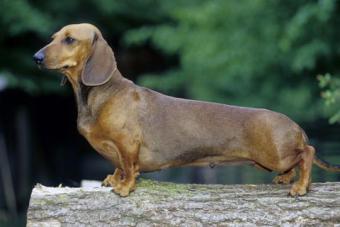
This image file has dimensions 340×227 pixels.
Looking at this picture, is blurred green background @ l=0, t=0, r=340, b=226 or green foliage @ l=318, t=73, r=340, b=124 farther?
blurred green background @ l=0, t=0, r=340, b=226

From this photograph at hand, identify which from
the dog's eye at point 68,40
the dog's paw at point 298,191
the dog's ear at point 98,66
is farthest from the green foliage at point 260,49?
the dog's eye at point 68,40

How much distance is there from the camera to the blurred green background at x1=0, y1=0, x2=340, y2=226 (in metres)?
11.4

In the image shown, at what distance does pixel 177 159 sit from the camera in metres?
6.15

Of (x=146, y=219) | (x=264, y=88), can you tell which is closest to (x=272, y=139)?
(x=146, y=219)

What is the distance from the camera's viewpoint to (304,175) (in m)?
6.06

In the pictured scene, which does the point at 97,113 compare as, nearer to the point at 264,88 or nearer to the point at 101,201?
the point at 101,201

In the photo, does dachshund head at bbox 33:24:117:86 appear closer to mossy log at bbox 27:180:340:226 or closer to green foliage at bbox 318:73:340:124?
mossy log at bbox 27:180:340:226

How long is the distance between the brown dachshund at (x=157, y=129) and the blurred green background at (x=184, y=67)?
7.10 ft

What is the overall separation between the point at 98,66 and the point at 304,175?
155 centimetres

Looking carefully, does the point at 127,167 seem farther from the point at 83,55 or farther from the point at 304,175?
the point at 304,175

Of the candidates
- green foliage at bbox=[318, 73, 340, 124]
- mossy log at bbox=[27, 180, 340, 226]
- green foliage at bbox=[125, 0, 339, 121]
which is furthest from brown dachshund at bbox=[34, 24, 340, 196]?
green foliage at bbox=[125, 0, 339, 121]

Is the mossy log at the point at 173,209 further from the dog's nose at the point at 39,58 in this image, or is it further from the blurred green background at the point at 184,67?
the blurred green background at the point at 184,67

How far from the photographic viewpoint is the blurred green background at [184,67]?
37.3ft

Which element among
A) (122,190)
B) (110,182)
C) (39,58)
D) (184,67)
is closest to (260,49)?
(184,67)
